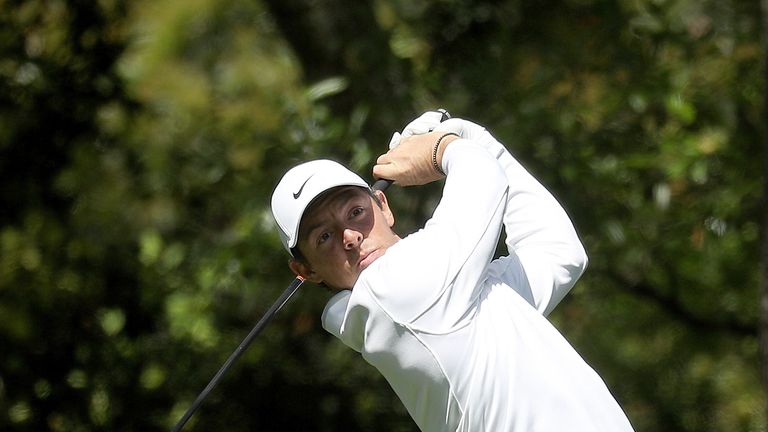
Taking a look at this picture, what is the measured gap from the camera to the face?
2812 mm

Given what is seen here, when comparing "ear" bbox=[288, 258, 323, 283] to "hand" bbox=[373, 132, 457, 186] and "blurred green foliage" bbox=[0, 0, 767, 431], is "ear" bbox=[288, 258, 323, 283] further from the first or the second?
"blurred green foliage" bbox=[0, 0, 767, 431]

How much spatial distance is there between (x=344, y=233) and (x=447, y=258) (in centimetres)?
26

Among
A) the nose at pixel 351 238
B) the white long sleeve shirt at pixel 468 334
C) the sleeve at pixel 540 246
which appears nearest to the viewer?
the white long sleeve shirt at pixel 468 334

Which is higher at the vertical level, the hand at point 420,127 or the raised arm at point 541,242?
the hand at point 420,127

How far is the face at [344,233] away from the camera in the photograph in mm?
Answer: 2812

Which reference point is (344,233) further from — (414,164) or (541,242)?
Result: (541,242)

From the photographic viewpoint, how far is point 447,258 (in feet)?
8.65

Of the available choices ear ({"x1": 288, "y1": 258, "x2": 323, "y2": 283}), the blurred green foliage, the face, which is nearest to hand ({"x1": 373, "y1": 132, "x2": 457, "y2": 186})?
the face

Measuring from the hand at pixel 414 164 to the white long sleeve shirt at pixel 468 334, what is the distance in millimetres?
149

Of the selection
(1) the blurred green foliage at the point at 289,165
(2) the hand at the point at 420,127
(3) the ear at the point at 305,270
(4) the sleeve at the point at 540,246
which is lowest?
(1) the blurred green foliage at the point at 289,165

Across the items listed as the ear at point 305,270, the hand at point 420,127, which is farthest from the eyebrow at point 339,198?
the hand at point 420,127

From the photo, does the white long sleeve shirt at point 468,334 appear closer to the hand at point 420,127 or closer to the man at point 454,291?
the man at point 454,291

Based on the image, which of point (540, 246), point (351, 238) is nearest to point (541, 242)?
point (540, 246)

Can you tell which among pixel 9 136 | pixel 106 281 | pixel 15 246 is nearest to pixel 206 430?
pixel 106 281
